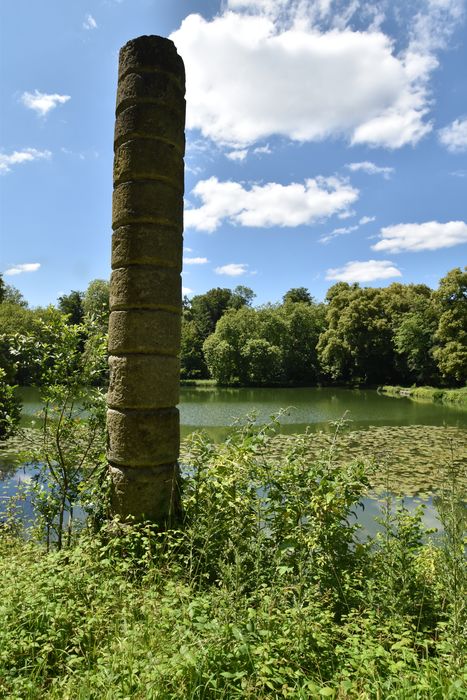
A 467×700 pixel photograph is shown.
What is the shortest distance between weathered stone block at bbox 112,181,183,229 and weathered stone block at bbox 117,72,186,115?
2.51 ft

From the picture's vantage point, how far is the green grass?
32.2 m

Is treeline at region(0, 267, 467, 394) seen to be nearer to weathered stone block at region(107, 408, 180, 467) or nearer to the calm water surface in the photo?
the calm water surface

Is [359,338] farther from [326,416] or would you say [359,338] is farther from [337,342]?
[326,416]

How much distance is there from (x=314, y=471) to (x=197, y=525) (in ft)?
3.34

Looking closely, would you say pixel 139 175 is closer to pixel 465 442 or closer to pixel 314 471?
pixel 314 471

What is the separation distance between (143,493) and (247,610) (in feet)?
5.45

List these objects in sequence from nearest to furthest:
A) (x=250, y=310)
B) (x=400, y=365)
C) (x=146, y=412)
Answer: (x=146, y=412) < (x=400, y=365) < (x=250, y=310)

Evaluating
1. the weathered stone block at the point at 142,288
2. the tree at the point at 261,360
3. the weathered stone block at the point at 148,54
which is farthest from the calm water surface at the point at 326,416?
the tree at the point at 261,360

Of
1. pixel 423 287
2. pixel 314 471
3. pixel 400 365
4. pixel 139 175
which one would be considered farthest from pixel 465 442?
pixel 423 287

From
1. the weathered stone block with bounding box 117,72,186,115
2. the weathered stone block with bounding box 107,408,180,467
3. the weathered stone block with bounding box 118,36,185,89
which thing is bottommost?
the weathered stone block with bounding box 107,408,180,467

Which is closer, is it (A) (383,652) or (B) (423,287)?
(A) (383,652)


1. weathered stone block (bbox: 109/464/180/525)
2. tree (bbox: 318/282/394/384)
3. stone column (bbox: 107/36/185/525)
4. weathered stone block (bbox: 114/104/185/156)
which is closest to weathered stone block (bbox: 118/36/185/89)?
stone column (bbox: 107/36/185/525)

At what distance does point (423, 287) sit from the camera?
5222 cm

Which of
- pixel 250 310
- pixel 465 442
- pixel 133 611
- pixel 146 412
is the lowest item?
pixel 465 442
